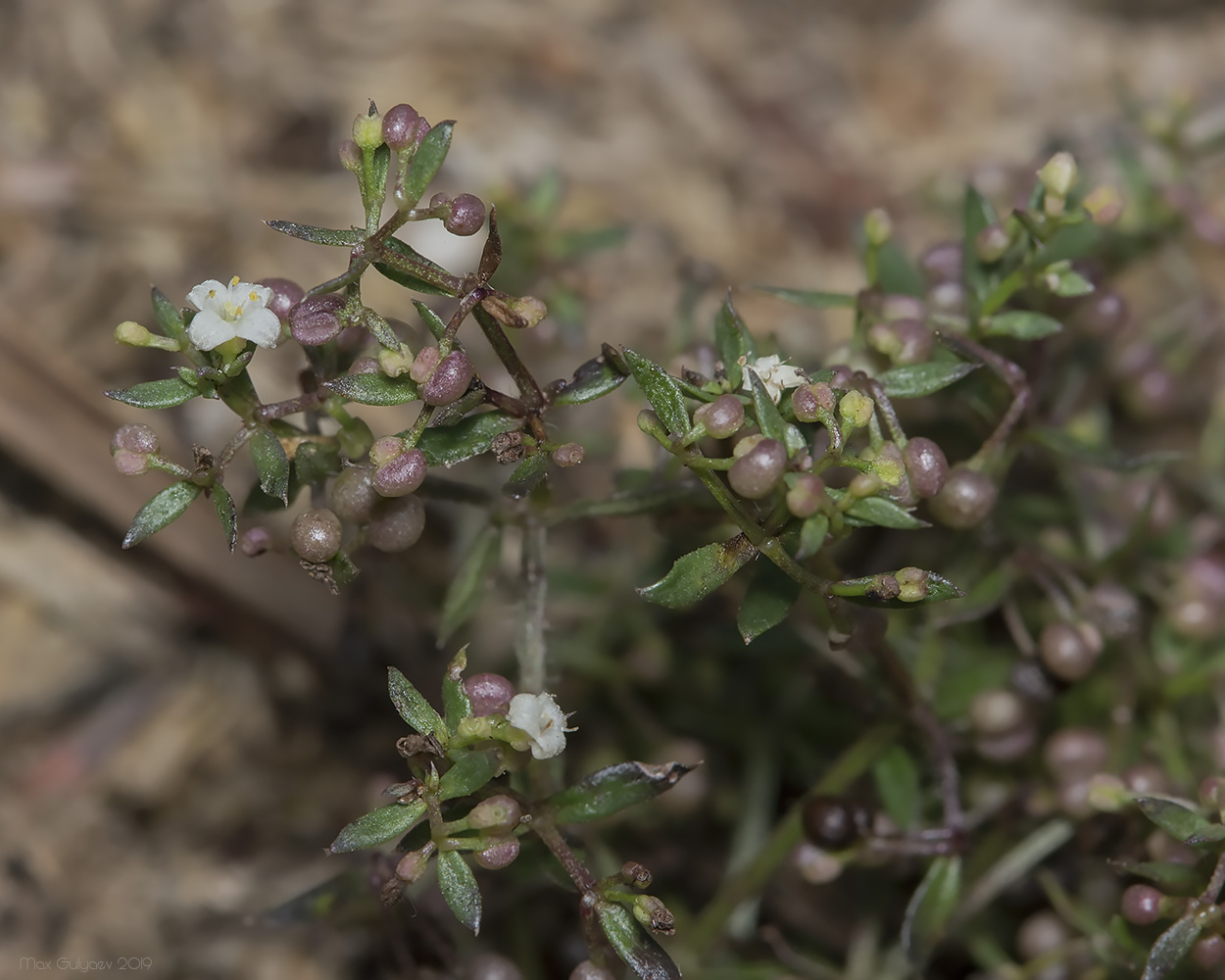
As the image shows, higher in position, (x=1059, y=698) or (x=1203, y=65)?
(x=1203, y=65)

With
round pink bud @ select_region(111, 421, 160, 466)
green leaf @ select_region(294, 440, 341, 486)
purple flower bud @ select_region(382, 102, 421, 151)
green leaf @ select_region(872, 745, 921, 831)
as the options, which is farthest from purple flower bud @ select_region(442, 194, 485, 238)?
green leaf @ select_region(872, 745, 921, 831)

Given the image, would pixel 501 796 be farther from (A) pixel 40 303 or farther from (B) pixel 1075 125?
(B) pixel 1075 125

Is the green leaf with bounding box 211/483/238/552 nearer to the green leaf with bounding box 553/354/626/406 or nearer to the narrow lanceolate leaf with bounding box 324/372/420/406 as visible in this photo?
the narrow lanceolate leaf with bounding box 324/372/420/406

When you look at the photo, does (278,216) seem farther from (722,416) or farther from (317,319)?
(722,416)

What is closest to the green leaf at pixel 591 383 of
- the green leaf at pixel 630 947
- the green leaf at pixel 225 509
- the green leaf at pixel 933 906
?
the green leaf at pixel 225 509

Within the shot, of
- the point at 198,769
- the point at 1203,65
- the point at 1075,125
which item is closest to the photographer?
the point at 198,769

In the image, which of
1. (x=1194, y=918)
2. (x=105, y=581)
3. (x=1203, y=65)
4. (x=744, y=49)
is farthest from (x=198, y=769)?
(x=1203, y=65)
